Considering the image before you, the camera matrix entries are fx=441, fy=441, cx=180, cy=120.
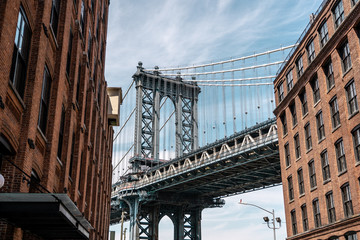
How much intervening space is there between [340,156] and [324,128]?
9.33 feet

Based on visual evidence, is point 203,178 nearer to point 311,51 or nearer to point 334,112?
point 311,51

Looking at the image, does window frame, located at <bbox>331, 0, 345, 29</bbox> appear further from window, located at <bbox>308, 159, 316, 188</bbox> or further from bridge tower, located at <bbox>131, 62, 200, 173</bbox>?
bridge tower, located at <bbox>131, 62, 200, 173</bbox>

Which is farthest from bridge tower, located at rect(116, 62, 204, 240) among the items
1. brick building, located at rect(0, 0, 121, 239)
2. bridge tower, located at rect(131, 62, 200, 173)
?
brick building, located at rect(0, 0, 121, 239)

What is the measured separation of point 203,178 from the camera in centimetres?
7119

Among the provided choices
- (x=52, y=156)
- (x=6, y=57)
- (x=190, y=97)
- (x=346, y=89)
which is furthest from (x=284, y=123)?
(x=190, y=97)

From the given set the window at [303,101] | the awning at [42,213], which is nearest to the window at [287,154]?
the window at [303,101]

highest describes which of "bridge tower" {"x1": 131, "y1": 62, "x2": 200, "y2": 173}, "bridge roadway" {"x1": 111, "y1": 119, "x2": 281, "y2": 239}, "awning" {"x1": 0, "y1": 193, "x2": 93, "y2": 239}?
"bridge tower" {"x1": 131, "y1": 62, "x2": 200, "y2": 173}

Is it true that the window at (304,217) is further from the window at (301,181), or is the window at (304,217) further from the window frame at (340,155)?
the window frame at (340,155)

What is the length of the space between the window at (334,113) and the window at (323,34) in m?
4.66

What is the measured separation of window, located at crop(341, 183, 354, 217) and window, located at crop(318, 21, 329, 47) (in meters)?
10.5

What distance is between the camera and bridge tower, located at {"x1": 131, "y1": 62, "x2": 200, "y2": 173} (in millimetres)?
89500

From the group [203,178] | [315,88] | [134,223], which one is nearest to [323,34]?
[315,88]

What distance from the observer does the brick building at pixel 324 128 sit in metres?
26.7

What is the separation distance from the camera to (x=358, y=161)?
25.8 meters
